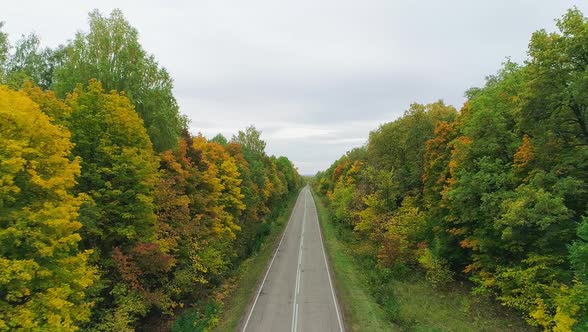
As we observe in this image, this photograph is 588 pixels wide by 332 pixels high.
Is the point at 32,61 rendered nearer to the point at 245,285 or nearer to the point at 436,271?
the point at 245,285

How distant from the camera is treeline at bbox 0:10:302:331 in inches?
427

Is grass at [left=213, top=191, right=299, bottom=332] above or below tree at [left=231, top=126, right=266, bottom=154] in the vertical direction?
below

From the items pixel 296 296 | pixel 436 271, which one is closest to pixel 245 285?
pixel 296 296

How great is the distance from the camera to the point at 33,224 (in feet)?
37.1

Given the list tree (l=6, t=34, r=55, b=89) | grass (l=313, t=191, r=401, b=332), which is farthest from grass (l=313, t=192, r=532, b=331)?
tree (l=6, t=34, r=55, b=89)

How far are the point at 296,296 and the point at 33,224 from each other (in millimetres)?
16442

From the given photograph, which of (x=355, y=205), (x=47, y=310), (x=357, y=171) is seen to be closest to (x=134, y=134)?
(x=47, y=310)

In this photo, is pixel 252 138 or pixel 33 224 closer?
pixel 33 224

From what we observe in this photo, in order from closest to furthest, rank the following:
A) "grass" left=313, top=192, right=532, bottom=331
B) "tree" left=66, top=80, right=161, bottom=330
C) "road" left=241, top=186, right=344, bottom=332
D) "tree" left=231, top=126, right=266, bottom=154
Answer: "tree" left=66, top=80, right=161, bottom=330
"grass" left=313, top=192, right=532, bottom=331
"road" left=241, top=186, right=344, bottom=332
"tree" left=231, top=126, right=266, bottom=154

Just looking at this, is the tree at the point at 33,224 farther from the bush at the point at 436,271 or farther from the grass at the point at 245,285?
the bush at the point at 436,271

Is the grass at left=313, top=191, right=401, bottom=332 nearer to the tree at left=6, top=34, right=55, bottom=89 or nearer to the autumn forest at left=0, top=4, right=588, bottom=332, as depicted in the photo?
the autumn forest at left=0, top=4, right=588, bottom=332

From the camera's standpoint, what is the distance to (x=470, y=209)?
2166 cm

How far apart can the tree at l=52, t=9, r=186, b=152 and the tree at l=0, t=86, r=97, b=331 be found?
11176 mm

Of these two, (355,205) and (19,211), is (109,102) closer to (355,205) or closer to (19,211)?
(19,211)
